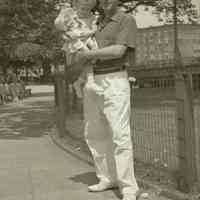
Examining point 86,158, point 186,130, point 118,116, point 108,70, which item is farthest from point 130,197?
point 86,158

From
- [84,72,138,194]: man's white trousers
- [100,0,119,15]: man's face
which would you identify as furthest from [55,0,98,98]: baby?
[100,0,119,15]: man's face

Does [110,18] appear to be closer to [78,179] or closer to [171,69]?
[171,69]

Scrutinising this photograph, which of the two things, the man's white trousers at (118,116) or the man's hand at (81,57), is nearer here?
the man's white trousers at (118,116)

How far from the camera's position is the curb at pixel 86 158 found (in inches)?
203

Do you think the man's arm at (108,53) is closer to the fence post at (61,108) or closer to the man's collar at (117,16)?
the man's collar at (117,16)

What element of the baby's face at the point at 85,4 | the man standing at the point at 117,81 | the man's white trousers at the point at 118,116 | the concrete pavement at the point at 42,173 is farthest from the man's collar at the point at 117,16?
the concrete pavement at the point at 42,173

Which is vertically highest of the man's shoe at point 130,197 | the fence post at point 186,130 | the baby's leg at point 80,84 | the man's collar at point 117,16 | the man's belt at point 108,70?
the man's collar at point 117,16

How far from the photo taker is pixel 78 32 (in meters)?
5.20

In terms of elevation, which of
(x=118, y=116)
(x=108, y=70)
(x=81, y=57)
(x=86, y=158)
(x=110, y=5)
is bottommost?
(x=86, y=158)

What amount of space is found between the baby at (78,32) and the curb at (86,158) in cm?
125

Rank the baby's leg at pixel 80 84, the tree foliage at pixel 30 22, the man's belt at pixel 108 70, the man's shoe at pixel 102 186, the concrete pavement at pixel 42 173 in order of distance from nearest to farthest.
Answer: the man's belt at pixel 108 70, the baby's leg at pixel 80 84, the man's shoe at pixel 102 186, the concrete pavement at pixel 42 173, the tree foliage at pixel 30 22

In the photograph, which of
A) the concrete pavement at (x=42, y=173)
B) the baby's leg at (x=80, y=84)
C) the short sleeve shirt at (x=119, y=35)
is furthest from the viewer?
the concrete pavement at (x=42, y=173)

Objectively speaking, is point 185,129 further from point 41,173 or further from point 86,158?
point 86,158

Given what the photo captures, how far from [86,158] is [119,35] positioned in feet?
10.4
